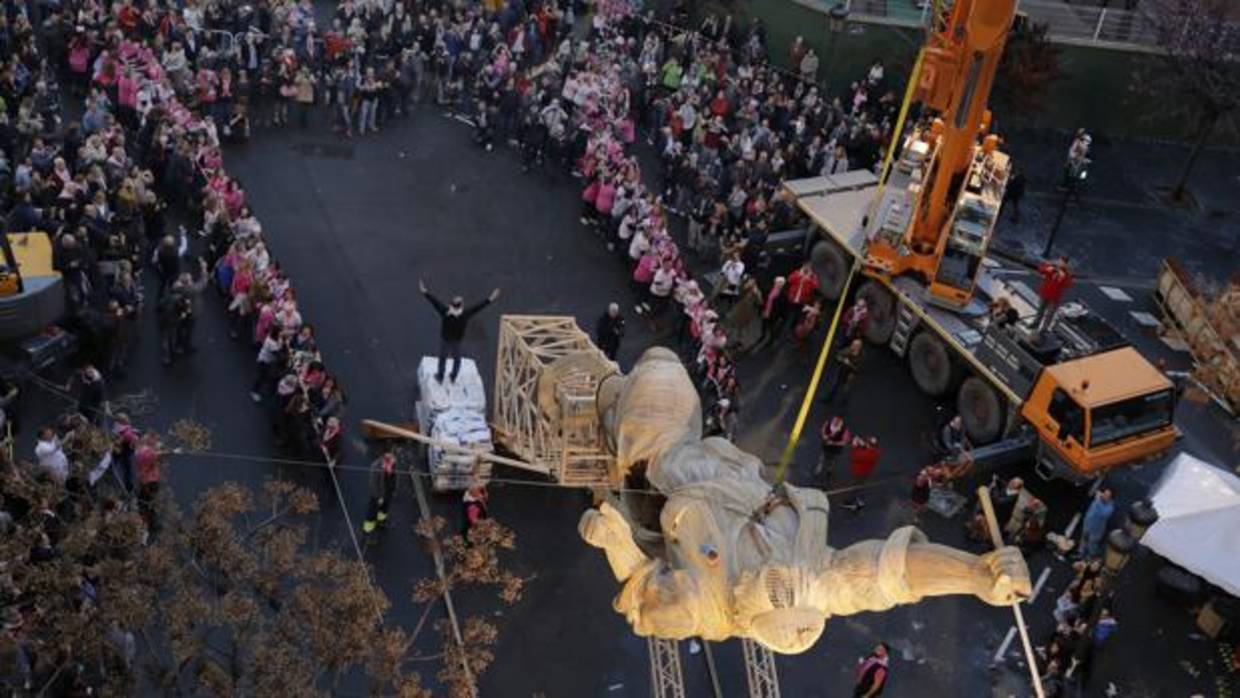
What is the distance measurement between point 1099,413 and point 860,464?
3780 mm

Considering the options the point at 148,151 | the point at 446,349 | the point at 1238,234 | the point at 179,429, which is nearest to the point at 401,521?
the point at 446,349

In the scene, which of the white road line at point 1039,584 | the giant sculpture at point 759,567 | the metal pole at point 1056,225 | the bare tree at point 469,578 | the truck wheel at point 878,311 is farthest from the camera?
the metal pole at point 1056,225

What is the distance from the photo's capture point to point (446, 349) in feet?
68.3

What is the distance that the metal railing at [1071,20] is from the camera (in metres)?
33.8

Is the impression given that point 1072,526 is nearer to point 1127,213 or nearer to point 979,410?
point 979,410

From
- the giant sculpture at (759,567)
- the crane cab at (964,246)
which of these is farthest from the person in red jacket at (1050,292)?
the giant sculpture at (759,567)

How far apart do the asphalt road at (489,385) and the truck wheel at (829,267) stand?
174 cm

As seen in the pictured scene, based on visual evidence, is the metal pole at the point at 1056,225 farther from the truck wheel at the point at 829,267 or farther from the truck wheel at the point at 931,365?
the truck wheel at the point at 931,365

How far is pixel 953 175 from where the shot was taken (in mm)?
23234

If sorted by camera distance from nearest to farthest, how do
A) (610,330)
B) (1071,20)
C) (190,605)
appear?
(190,605) < (610,330) < (1071,20)

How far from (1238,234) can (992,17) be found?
1374 cm

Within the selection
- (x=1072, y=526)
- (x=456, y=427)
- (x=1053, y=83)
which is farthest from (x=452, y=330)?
(x=1053, y=83)

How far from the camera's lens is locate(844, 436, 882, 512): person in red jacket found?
70.6 feet

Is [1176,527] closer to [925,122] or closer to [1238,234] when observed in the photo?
[925,122]
